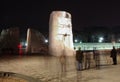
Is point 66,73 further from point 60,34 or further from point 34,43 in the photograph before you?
point 34,43

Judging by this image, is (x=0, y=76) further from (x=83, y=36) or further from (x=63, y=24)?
(x=83, y=36)

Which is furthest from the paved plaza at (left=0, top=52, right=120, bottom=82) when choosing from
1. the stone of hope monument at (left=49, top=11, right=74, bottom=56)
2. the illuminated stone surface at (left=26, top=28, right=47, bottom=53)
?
the illuminated stone surface at (left=26, top=28, right=47, bottom=53)

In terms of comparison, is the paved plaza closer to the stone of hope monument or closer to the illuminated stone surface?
the stone of hope monument

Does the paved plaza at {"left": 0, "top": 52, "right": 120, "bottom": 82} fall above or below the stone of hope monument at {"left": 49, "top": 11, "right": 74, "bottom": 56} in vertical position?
below

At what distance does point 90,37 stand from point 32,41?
56.3 m

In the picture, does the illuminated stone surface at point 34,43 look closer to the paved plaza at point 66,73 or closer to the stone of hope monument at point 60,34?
the stone of hope monument at point 60,34

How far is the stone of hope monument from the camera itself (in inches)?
923

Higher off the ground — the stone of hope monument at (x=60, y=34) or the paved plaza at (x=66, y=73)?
the stone of hope monument at (x=60, y=34)

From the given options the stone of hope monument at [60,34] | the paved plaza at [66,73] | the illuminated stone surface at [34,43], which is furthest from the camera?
the illuminated stone surface at [34,43]

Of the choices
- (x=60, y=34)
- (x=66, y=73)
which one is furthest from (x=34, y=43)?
(x=66, y=73)

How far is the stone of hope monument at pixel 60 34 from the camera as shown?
2345 cm

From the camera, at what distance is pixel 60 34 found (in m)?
23.5

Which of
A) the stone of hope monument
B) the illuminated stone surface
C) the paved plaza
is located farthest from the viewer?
the illuminated stone surface

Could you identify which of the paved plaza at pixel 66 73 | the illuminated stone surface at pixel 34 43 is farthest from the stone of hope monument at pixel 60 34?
the paved plaza at pixel 66 73
